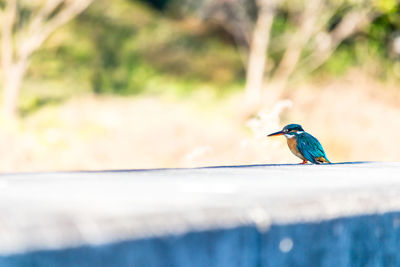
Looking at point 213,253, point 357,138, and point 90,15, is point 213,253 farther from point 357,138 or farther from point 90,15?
point 90,15

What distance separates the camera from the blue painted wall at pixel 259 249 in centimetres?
154

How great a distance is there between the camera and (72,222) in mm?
1565

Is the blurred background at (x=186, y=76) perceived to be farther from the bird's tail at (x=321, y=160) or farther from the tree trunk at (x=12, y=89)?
the bird's tail at (x=321, y=160)

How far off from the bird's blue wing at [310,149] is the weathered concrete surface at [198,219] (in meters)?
1.38

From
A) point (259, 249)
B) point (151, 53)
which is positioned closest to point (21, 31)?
point (151, 53)

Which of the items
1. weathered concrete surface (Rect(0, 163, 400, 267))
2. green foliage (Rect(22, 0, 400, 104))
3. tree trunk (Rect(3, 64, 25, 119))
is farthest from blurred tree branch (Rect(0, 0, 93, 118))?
weathered concrete surface (Rect(0, 163, 400, 267))

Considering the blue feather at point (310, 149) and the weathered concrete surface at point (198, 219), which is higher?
the blue feather at point (310, 149)

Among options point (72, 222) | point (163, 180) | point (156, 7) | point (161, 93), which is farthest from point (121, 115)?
point (72, 222)

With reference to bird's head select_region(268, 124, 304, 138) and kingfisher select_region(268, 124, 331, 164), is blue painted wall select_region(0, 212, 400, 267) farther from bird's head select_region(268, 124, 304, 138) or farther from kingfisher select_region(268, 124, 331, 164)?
bird's head select_region(268, 124, 304, 138)

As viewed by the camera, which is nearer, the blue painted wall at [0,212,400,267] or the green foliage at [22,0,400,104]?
the blue painted wall at [0,212,400,267]

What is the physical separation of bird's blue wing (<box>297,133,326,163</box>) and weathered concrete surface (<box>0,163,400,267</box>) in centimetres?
138

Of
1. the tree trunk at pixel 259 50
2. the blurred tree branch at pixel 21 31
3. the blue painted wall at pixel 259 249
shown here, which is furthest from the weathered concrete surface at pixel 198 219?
the tree trunk at pixel 259 50

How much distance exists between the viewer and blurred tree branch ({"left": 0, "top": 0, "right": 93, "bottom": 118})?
15.3 meters

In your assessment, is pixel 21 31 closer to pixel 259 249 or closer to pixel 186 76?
pixel 186 76
